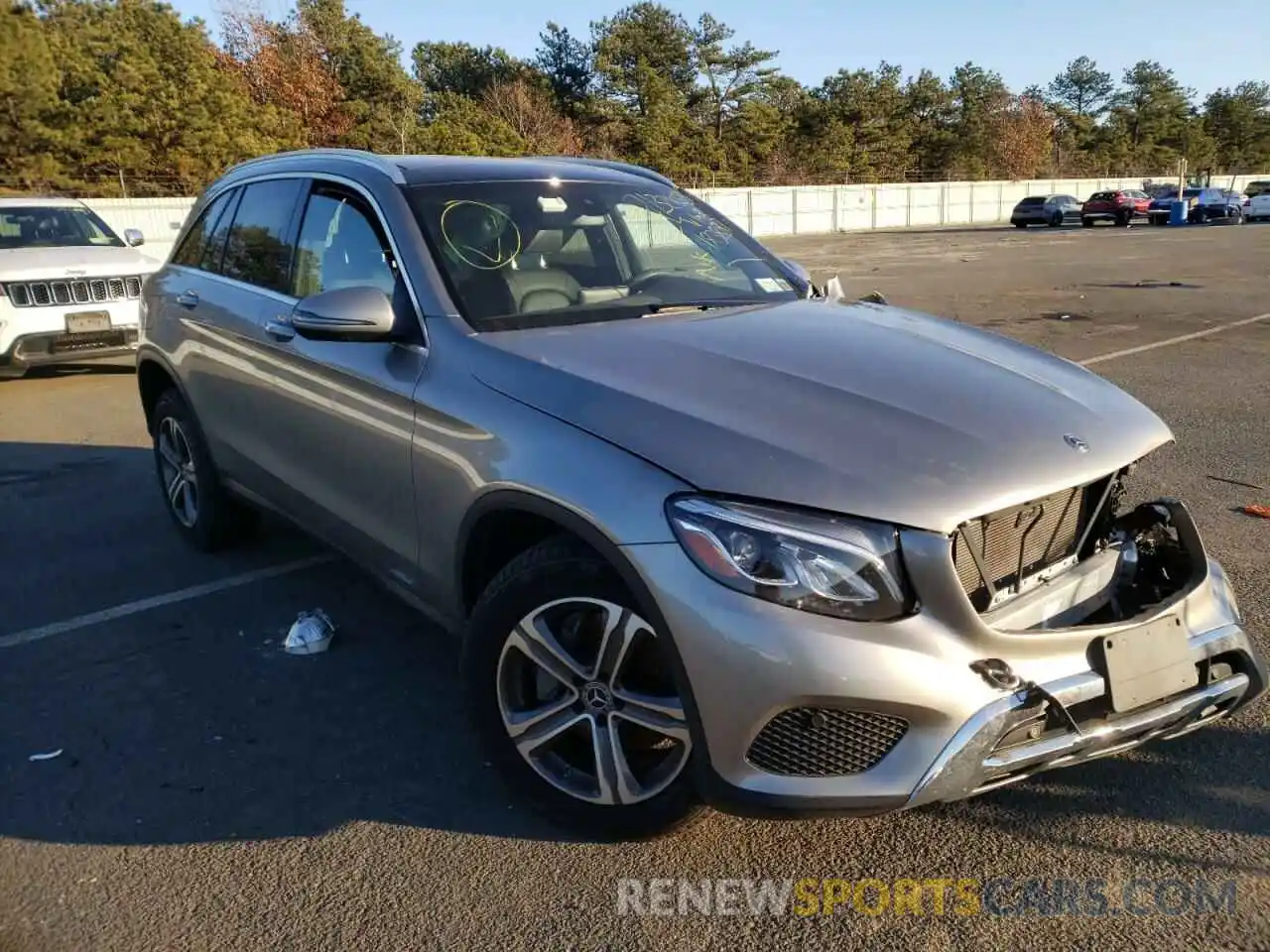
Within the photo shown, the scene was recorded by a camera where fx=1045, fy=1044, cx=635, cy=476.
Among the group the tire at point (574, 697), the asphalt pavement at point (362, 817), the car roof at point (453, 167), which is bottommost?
the asphalt pavement at point (362, 817)

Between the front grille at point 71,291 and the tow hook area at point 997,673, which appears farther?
the front grille at point 71,291

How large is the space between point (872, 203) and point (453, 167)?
52.2 m

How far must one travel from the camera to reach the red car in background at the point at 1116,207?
44125 mm

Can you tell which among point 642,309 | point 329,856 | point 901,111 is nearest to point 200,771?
point 329,856

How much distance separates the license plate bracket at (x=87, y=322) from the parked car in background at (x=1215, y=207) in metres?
47.7

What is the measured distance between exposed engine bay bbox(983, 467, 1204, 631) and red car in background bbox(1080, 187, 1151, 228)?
46.7 meters

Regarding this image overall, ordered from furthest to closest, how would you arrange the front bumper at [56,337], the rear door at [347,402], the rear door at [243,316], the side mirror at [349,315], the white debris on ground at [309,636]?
the front bumper at [56,337]
the rear door at [243,316]
the white debris on ground at [309,636]
the rear door at [347,402]
the side mirror at [349,315]

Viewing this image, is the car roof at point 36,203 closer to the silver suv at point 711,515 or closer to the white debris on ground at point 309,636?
the silver suv at point 711,515

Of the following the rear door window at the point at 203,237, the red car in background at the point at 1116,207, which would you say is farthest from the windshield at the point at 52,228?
the red car in background at the point at 1116,207

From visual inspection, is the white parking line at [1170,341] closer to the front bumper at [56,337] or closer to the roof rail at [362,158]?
the roof rail at [362,158]

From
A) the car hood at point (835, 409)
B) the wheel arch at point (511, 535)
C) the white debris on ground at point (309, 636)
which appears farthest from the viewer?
the white debris on ground at point (309, 636)

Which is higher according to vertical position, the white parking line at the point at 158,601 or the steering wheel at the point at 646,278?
the steering wheel at the point at 646,278

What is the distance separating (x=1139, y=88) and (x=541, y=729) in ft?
363

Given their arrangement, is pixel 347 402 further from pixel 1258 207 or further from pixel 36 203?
pixel 1258 207
